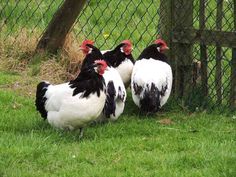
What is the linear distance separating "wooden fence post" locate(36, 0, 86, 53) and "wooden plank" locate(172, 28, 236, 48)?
1430 mm

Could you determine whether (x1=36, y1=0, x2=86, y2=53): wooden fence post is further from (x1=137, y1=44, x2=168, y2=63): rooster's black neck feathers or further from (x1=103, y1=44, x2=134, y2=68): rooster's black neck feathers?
(x1=137, y1=44, x2=168, y2=63): rooster's black neck feathers

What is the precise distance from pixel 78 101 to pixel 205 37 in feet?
5.77

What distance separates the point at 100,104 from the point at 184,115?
126 centimetres

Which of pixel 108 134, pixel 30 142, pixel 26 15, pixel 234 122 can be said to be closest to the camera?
pixel 30 142

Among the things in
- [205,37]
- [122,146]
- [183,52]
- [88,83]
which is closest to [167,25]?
[183,52]

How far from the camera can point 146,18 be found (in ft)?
31.5

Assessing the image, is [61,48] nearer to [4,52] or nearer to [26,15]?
[4,52]

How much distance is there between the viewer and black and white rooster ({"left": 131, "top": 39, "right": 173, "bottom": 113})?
6.03 m

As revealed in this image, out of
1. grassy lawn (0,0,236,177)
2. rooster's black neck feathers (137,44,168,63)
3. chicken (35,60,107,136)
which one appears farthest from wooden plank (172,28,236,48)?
chicken (35,60,107,136)

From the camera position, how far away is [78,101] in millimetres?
5141

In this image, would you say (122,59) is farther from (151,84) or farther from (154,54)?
(151,84)

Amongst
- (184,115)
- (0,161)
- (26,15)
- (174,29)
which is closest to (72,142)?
(0,161)

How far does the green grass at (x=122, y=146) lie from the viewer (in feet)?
14.6

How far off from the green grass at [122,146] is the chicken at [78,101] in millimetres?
154
